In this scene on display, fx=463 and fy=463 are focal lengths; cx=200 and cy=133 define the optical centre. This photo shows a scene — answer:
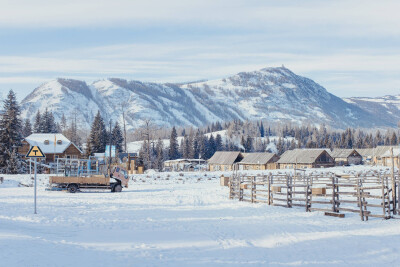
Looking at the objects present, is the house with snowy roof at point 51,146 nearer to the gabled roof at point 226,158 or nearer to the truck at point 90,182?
the gabled roof at point 226,158

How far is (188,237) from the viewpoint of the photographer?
14797 millimetres

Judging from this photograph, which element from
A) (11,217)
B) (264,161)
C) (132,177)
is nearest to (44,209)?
(11,217)

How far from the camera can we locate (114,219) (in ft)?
61.3

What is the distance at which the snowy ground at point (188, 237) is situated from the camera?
1141 centimetres

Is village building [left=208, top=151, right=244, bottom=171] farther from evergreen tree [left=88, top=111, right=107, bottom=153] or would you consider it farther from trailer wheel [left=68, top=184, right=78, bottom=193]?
trailer wheel [left=68, top=184, right=78, bottom=193]

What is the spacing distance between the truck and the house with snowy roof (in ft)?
143

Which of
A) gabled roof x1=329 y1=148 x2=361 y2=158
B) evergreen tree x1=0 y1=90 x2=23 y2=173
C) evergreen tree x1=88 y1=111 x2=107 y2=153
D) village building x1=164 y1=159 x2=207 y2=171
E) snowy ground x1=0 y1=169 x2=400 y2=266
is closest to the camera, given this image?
snowy ground x1=0 y1=169 x2=400 y2=266

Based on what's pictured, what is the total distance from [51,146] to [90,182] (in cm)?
4754

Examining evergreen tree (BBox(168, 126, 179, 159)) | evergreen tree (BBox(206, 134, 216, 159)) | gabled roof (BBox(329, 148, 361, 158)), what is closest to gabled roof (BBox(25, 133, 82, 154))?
evergreen tree (BBox(168, 126, 179, 159))

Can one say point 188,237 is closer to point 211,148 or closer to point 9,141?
point 9,141

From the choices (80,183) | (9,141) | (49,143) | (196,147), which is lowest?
(80,183)

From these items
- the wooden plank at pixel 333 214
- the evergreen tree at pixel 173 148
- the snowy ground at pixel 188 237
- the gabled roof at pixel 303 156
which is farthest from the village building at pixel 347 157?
the wooden plank at pixel 333 214

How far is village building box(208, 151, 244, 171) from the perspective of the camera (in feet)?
341

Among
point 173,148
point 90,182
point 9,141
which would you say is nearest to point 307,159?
point 173,148
